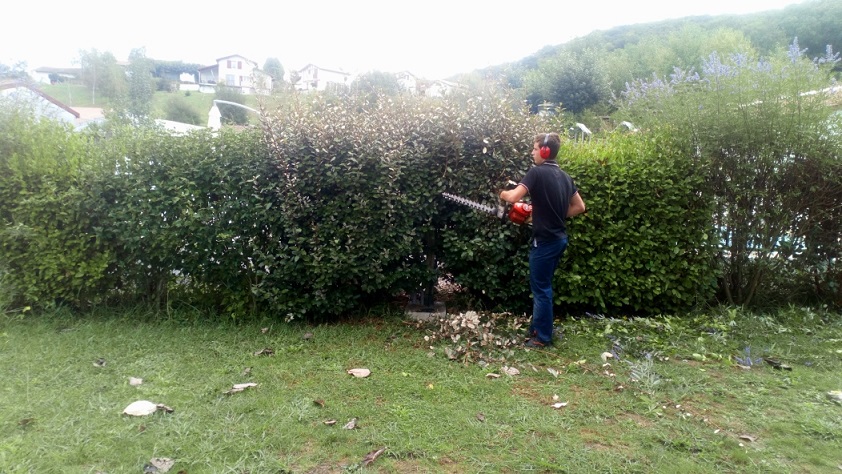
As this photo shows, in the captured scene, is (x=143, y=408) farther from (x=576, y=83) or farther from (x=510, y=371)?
(x=576, y=83)

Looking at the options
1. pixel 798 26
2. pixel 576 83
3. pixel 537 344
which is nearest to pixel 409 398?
pixel 537 344

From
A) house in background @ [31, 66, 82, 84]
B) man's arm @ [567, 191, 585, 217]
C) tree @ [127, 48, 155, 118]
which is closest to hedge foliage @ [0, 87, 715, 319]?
man's arm @ [567, 191, 585, 217]

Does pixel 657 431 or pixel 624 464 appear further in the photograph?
pixel 657 431

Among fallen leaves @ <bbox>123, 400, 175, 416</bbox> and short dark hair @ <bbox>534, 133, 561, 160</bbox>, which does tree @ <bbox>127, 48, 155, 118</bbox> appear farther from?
short dark hair @ <bbox>534, 133, 561, 160</bbox>

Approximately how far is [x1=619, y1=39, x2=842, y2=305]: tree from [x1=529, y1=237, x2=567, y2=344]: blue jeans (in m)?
2.14

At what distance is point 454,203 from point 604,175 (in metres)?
1.55

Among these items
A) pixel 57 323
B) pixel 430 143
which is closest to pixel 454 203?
pixel 430 143

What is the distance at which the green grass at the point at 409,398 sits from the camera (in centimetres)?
284

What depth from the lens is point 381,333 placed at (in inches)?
193

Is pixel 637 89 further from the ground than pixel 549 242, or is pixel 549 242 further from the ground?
pixel 637 89

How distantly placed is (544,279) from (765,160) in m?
2.86

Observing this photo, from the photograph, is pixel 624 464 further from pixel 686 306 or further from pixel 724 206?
pixel 724 206

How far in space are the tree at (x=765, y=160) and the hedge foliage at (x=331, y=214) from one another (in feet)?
1.21

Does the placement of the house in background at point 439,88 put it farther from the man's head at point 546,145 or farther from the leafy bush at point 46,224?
the leafy bush at point 46,224
